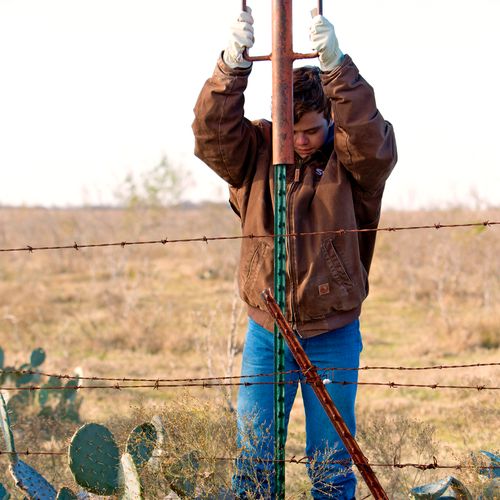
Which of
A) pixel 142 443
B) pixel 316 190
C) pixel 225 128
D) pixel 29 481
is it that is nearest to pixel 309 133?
pixel 316 190

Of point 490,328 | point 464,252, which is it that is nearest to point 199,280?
point 464,252

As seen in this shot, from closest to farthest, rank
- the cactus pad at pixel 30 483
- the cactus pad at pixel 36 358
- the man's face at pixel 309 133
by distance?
the man's face at pixel 309 133
the cactus pad at pixel 30 483
the cactus pad at pixel 36 358

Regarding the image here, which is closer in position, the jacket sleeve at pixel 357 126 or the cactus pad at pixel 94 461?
the jacket sleeve at pixel 357 126

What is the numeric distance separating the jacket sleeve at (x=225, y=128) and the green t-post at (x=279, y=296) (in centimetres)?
26

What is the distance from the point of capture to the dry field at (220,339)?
4.66 metres

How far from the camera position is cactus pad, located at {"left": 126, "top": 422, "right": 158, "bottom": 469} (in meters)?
3.54

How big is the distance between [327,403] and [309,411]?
0.40 meters

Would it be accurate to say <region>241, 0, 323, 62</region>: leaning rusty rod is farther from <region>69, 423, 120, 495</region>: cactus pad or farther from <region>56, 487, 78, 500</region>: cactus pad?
<region>56, 487, 78, 500</region>: cactus pad

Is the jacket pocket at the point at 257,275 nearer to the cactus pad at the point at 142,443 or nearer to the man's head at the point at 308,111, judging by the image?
the man's head at the point at 308,111

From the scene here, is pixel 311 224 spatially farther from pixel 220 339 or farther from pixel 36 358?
pixel 220 339

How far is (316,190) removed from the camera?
346 centimetres

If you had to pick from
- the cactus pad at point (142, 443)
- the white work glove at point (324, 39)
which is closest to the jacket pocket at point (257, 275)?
the cactus pad at point (142, 443)

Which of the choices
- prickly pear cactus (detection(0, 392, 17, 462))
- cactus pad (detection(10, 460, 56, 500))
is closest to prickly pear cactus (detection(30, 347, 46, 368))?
prickly pear cactus (detection(0, 392, 17, 462))

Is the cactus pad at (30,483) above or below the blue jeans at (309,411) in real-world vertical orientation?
below
